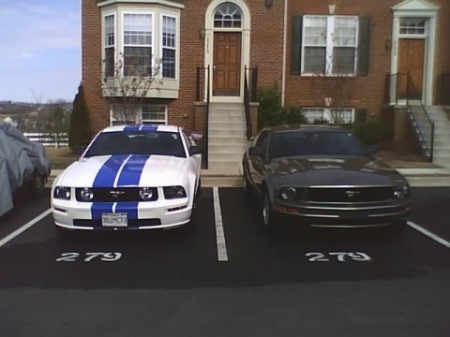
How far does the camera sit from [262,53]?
17.6m

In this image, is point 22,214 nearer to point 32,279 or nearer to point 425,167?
point 32,279

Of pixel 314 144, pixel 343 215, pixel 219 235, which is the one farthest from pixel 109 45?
pixel 343 215

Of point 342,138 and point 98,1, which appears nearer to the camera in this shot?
point 342,138

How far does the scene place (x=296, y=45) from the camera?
719 inches

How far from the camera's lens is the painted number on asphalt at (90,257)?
6.06 metres

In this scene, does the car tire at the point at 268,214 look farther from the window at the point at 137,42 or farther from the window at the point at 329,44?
the window at the point at 329,44

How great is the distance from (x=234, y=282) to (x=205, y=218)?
3.22 m

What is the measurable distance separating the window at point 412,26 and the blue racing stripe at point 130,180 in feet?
47.5

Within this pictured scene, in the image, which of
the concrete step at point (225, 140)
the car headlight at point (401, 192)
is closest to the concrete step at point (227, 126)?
the concrete step at point (225, 140)

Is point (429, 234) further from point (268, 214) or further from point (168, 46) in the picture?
point (168, 46)

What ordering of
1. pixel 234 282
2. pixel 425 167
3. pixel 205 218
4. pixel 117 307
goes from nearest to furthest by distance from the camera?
pixel 117 307
pixel 234 282
pixel 205 218
pixel 425 167

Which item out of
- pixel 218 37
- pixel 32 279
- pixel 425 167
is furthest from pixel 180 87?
pixel 32 279

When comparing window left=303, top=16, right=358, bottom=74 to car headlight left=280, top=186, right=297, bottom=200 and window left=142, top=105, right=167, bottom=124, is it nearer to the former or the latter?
window left=142, top=105, right=167, bottom=124

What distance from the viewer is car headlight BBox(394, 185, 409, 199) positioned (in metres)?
6.75
